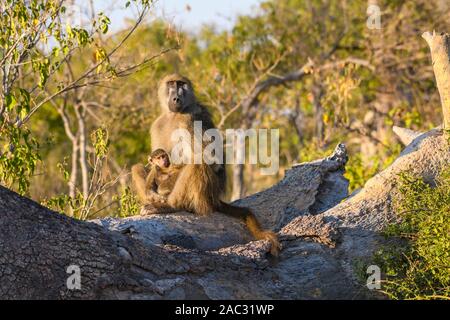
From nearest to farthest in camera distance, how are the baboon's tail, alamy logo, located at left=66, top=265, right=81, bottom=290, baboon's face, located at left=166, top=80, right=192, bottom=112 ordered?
alamy logo, located at left=66, top=265, right=81, bottom=290, the baboon's tail, baboon's face, located at left=166, top=80, right=192, bottom=112

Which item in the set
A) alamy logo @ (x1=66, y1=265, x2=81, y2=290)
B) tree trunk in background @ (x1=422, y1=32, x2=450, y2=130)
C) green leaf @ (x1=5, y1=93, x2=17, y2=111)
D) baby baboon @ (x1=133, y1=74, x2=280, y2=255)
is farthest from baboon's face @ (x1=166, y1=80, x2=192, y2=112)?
alamy logo @ (x1=66, y1=265, x2=81, y2=290)

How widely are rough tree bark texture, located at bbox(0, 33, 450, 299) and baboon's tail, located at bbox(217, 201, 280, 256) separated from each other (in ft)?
0.28

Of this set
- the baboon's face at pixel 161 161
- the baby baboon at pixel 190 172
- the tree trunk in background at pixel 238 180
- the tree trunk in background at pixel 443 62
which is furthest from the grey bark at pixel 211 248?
the tree trunk in background at pixel 238 180

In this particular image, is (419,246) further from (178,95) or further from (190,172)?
(178,95)

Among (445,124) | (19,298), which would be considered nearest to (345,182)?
(445,124)

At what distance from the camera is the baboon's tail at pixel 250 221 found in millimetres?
6074

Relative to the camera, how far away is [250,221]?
6750 millimetres

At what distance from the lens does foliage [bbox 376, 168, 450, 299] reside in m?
5.70

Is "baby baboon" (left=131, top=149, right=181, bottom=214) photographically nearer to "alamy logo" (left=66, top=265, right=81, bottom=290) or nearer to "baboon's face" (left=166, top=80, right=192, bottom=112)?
"baboon's face" (left=166, top=80, right=192, bottom=112)

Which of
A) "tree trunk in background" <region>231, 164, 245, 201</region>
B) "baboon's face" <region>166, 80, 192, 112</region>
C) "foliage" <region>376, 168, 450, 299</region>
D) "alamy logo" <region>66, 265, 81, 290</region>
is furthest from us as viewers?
"tree trunk in background" <region>231, 164, 245, 201</region>

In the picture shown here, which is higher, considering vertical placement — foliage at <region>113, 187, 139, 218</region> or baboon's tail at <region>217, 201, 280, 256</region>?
foliage at <region>113, 187, 139, 218</region>

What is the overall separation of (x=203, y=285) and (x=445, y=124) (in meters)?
2.61

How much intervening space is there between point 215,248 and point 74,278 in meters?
1.63

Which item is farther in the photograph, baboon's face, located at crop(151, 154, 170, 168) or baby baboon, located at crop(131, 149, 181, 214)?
baboon's face, located at crop(151, 154, 170, 168)
